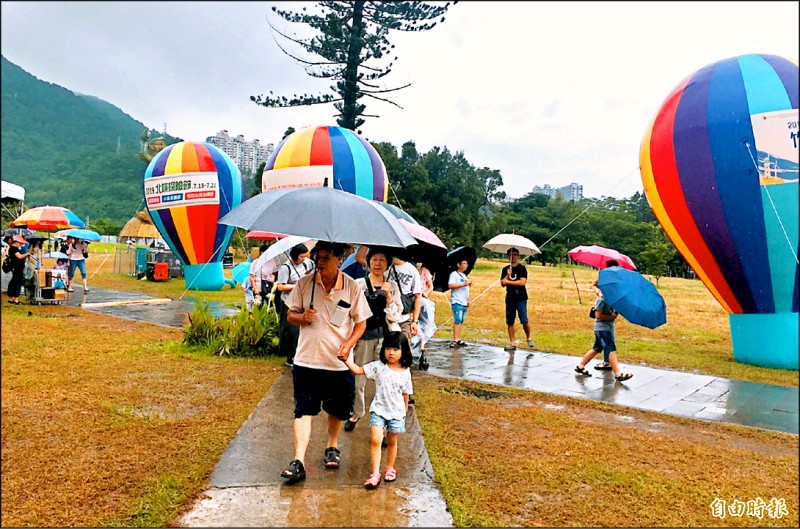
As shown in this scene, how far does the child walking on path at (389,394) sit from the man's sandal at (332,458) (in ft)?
1.08

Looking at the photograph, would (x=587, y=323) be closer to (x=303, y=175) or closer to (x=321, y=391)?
(x=303, y=175)

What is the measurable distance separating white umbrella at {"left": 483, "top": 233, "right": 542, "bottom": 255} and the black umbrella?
1.62 ft

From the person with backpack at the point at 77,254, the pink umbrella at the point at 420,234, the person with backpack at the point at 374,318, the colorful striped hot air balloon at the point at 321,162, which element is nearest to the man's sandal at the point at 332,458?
the person with backpack at the point at 374,318

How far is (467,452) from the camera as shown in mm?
4805

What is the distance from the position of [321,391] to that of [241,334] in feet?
14.5

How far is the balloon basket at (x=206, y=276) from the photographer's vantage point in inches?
684

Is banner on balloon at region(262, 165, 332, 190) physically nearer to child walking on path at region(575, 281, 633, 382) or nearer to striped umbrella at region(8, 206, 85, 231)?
child walking on path at region(575, 281, 633, 382)

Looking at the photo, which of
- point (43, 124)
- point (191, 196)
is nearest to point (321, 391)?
point (43, 124)

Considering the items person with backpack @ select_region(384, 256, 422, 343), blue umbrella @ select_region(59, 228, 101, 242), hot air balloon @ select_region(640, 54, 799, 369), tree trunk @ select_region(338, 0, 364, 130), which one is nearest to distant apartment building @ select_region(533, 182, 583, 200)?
hot air balloon @ select_region(640, 54, 799, 369)

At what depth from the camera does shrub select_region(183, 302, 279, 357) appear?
827 centimetres

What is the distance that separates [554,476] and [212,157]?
1451 cm

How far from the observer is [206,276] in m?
17.7

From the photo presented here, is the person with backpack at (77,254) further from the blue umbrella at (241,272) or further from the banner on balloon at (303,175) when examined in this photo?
the banner on balloon at (303,175)

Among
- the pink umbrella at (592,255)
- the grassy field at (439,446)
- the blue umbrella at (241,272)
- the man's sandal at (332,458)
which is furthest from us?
the blue umbrella at (241,272)
